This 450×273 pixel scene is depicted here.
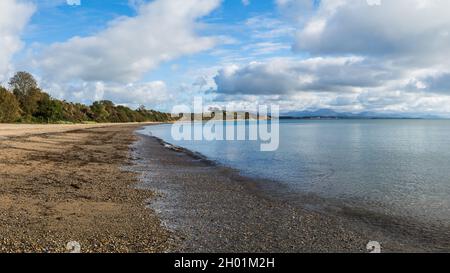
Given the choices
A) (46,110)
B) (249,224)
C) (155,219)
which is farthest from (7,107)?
(249,224)

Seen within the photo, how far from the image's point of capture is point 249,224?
12.0 metres

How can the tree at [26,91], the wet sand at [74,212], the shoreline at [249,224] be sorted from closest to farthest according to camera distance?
the wet sand at [74,212], the shoreline at [249,224], the tree at [26,91]

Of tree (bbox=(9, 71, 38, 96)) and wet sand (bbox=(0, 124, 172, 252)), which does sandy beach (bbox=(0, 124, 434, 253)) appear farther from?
tree (bbox=(9, 71, 38, 96))

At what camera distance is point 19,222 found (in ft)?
35.3

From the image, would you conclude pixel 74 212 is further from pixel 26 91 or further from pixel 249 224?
pixel 26 91

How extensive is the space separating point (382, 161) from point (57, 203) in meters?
28.1

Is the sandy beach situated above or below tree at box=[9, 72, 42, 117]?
below

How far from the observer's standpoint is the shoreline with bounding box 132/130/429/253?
10070 millimetres

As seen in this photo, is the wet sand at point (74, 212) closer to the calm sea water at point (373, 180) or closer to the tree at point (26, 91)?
the calm sea water at point (373, 180)

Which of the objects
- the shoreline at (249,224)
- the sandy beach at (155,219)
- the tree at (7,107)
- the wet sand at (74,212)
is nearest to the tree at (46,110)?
the tree at (7,107)

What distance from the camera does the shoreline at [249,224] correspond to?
10.1m

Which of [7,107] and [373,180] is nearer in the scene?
[373,180]

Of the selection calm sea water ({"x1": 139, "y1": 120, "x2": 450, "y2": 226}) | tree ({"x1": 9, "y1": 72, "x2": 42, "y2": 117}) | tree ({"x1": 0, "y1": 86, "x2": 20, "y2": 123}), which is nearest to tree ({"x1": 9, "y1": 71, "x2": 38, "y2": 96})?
tree ({"x1": 9, "y1": 72, "x2": 42, "y2": 117})
